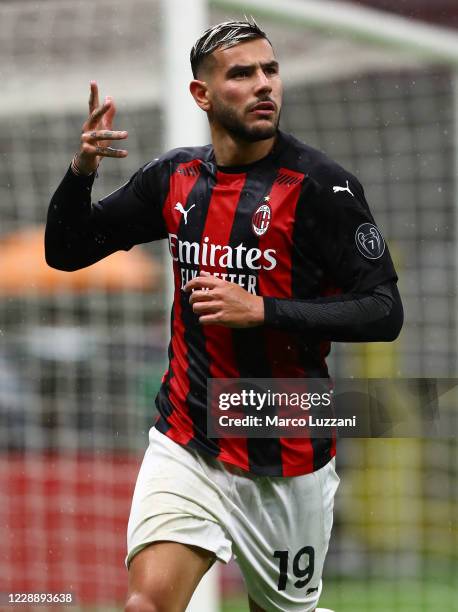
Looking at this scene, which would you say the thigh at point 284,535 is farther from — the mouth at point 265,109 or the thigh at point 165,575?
the mouth at point 265,109

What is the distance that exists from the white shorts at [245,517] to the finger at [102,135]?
85 centimetres

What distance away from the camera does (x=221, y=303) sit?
3271 millimetres

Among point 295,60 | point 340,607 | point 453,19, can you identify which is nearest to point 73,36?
point 295,60

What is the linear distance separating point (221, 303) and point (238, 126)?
0.57 meters

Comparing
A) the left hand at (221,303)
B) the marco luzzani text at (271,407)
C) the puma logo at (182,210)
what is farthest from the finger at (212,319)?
the puma logo at (182,210)

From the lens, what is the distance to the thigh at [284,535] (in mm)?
3623

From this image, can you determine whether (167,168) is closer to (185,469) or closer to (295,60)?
(185,469)

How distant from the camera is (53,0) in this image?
630 cm

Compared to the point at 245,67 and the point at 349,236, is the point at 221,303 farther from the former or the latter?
the point at 245,67

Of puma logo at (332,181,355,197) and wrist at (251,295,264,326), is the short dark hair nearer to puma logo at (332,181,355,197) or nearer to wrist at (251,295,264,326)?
puma logo at (332,181,355,197)

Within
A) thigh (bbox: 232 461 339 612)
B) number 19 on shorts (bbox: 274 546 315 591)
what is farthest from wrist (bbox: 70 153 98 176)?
number 19 on shorts (bbox: 274 546 315 591)

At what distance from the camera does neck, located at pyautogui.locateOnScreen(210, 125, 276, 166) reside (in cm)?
→ 362

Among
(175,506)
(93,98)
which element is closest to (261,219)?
(93,98)

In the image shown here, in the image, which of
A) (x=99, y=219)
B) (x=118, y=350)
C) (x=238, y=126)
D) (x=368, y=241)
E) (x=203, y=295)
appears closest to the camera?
(x=203, y=295)
